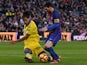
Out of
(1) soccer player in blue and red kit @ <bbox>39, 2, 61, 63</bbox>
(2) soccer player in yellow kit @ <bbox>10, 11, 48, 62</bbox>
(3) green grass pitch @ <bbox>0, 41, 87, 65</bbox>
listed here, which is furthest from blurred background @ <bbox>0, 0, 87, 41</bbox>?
(2) soccer player in yellow kit @ <bbox>10, 11, 48, 62</bbox>

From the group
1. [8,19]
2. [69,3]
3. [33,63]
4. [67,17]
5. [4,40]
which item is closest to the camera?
[33,63]

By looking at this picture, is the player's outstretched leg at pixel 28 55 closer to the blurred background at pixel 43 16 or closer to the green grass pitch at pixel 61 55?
the green grass pitch at pixel 61 55

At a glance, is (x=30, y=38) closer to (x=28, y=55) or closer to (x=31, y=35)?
(x=31, y=35)

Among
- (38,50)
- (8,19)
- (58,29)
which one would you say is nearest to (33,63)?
(38,50)

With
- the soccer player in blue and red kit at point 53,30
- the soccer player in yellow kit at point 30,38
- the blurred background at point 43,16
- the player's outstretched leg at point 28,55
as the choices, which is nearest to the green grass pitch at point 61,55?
the player's outstretched leg at point 28,55

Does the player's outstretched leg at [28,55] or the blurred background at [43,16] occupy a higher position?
the blurred background at [43,16]

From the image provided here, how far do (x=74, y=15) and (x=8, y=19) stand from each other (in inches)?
284

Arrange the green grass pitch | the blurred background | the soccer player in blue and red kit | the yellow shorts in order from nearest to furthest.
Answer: the soccer player in blue and red kit < the yellow shorts < the green grass pitch < the blurred background

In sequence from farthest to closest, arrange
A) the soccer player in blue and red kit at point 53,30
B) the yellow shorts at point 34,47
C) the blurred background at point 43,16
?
the blurred background at point 43,16 → the yellow shorts at point 34,47 → the soccer player in blue and red kit at point 53,30

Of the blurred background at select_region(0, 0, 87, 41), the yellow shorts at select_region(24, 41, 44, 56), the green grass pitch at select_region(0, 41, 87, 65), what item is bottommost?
the green grass pitch at select_region(0, 41, 87, 65)

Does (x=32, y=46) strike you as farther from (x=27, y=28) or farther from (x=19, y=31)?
(x=19, y=31)

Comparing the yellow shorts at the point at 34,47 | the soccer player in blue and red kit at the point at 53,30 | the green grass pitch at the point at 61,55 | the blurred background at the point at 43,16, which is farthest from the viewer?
the blurred background at the point at 43,16

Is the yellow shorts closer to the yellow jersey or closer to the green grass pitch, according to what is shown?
the yellow jersey

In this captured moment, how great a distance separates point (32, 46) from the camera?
14.6 m
